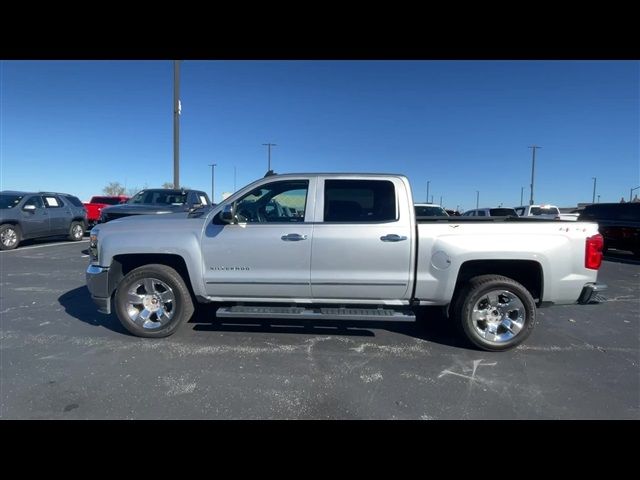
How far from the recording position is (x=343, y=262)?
3.79m

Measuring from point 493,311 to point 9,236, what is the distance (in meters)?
13.3

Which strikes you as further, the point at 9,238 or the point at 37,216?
the point at 37,216

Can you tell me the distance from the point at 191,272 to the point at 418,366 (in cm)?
273

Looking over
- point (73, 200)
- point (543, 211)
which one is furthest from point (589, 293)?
point (543, 211)

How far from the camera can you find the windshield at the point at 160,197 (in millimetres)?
10320

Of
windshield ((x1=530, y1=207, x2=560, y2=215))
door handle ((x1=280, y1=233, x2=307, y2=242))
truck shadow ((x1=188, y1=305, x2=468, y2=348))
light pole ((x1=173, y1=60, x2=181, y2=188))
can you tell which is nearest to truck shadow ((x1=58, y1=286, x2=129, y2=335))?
truck shadow ((x1=188, y1=305, x2=468, y2=348))

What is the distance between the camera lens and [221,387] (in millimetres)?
2967

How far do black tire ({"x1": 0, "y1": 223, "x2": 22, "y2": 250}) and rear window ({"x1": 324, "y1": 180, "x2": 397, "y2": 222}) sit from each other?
11518mm

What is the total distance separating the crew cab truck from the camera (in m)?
3.67

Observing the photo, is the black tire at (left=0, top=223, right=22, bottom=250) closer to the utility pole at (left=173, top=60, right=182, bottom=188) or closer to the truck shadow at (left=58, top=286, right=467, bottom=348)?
the utility pole at (left=173, top=60, right=182, bottom=188)

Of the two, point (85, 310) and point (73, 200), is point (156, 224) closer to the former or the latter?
point (85, 310)

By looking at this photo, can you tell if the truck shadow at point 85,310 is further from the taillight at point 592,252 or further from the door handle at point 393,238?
the taillight at point 592,252

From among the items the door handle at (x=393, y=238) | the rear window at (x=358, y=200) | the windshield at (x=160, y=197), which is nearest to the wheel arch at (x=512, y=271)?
the door handle at (x=393, y=238)
